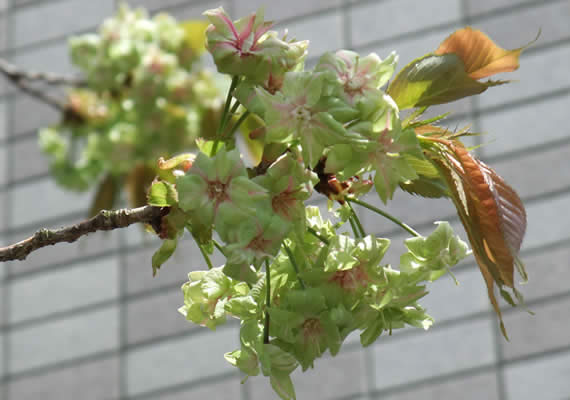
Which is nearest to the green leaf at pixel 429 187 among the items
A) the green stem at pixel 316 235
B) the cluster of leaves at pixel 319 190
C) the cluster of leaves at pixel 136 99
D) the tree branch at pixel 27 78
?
the cluster of leaves at pixel 319 190

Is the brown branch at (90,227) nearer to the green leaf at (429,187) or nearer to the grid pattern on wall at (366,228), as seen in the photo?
the green leaf at (429,187)

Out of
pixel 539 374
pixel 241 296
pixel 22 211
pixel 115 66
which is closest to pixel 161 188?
pixel 241 296

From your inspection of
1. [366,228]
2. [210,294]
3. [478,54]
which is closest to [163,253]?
[210,294]

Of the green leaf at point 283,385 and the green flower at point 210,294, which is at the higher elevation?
the green flower at point 210,294

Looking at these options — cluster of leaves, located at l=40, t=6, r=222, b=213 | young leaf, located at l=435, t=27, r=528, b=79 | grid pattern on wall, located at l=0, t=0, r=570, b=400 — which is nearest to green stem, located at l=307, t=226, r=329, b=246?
young leaf, located at l=435, t=27, r=528, b=79

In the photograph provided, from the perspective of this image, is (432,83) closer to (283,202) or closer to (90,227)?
(283,202)

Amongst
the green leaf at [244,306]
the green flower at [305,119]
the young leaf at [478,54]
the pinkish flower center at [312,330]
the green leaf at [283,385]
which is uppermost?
the young leaf at [478,54]

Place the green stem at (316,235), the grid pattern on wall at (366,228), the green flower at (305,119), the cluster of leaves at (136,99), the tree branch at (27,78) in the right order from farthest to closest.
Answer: the grid pattern on wall at (366,228)
the cluster of leaves at (136,99)
the tree branch at (27,78)
the green stem at (316,235)
the green flower at (305,119)

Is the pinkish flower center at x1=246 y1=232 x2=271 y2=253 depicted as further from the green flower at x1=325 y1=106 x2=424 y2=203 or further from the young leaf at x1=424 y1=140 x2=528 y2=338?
the young leaf at x1=424 y1=140 x2=528 y2=338
